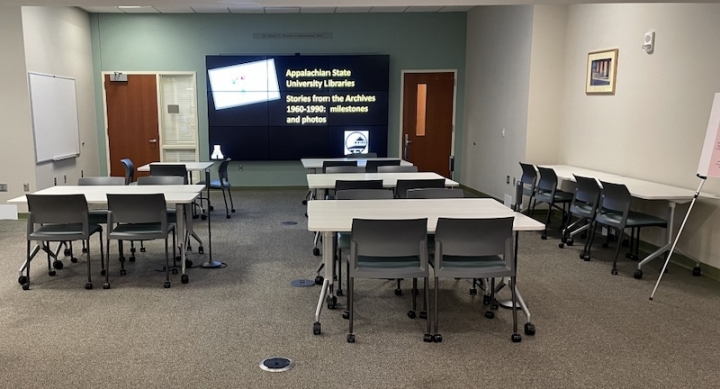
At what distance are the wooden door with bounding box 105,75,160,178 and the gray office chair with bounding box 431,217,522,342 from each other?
7.78 metres

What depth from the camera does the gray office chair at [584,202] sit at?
18.5 ft

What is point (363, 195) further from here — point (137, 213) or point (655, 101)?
point (655, 101)

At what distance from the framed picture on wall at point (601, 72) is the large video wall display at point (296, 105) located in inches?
154

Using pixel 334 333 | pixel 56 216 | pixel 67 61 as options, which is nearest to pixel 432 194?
pixel 334 333

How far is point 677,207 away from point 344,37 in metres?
6.47

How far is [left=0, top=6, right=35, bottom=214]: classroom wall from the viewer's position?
7.23 metres

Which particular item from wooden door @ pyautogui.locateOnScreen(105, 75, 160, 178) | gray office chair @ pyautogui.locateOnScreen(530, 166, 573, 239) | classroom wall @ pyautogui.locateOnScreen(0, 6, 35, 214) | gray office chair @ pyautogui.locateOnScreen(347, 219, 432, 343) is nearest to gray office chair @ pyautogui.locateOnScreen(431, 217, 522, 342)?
gray office chair @ pyautogui.locateOnScreen(347, 219, 432, 343)

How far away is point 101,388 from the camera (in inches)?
118

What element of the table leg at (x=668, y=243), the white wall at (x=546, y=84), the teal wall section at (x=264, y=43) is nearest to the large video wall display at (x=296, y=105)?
the teal wall section at (x=264, y=43)

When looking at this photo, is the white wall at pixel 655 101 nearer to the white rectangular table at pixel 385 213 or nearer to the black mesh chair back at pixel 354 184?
the white rectangular table at pixel 385 213

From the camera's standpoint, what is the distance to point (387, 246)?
11.6ft

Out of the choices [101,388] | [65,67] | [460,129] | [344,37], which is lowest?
[101,388]

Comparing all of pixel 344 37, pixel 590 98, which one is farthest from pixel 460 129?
pixel 590 98

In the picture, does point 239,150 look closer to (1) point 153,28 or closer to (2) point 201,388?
(1) point 153,28
